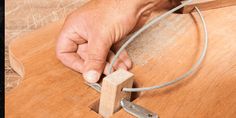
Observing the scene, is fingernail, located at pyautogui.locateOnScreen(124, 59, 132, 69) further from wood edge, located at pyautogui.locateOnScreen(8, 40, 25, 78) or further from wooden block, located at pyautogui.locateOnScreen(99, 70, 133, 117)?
wood edge, located at pyautogui.locateOnScreen(8, 40, 25, 78)

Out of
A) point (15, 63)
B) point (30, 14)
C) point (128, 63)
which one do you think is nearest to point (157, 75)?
point (128, 63)

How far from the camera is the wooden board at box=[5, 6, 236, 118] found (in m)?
0.61

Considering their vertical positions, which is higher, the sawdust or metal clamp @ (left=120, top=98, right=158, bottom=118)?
the sawdust

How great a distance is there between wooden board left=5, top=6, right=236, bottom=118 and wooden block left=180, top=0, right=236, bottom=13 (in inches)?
1.3

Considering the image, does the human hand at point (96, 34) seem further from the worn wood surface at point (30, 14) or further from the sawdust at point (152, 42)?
the worn wood surface at point (30, 14)

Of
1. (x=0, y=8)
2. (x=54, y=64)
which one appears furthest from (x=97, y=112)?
(x=0, y=8)

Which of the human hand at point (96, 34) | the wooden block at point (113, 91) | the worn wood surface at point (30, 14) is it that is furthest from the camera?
the worn wood surface at point (30, 14)

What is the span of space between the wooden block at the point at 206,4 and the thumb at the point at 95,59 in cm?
30

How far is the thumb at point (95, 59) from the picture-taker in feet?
2.15

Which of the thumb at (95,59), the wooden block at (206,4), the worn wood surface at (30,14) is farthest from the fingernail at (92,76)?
the wooden block at (206,4)

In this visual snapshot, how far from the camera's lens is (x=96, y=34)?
70cm

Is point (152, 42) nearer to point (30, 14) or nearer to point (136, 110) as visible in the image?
point (136, 110)

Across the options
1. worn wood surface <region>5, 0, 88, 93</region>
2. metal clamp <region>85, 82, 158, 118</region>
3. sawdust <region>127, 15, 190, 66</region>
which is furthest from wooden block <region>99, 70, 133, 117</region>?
worn wood surface <region>5, 0, 88, 93</region>

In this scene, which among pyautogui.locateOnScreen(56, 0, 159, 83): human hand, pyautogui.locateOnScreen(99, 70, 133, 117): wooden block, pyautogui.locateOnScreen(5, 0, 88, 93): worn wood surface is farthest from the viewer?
pyautogui.locateOnScreen(5, 0, 88, 93): worn wood surface
